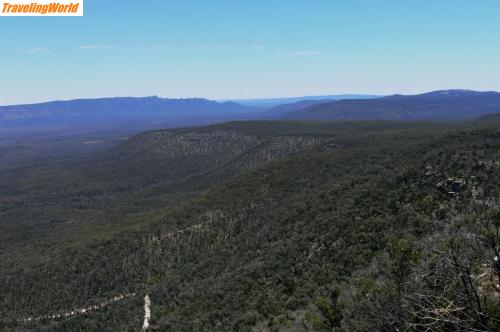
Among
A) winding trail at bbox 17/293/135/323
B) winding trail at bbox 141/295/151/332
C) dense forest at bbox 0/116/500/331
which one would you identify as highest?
dense forest at bbox 0/116/500/331

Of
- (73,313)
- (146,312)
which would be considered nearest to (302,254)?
(146,312)

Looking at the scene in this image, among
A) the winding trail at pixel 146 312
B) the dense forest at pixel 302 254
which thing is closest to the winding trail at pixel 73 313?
the dense forest at pixel 302 254

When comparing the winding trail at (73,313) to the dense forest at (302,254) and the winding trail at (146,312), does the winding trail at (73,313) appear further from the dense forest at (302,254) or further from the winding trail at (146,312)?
the winding trail at (146,312)

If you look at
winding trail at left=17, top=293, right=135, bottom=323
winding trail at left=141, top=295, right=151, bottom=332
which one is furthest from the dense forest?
winding trail at left=141, top=295, right=151, bottom=332

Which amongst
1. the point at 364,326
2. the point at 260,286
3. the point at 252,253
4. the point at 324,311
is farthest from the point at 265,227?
the point at 364,326

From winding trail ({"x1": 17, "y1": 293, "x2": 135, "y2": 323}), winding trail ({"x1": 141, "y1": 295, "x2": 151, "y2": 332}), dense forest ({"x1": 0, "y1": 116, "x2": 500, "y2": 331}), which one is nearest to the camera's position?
dense forest ({"x1": 0, "y1": 116, "x2": 500, "y2": 331})

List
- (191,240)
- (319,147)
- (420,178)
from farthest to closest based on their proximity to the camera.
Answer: (319,147) → (191,240) → (420,178)

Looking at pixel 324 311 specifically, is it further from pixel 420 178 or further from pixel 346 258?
pixel 420 178

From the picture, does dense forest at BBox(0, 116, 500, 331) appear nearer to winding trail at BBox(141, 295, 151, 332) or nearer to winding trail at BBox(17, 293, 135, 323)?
winding trail at BBox(17, 293, 135, 323)
